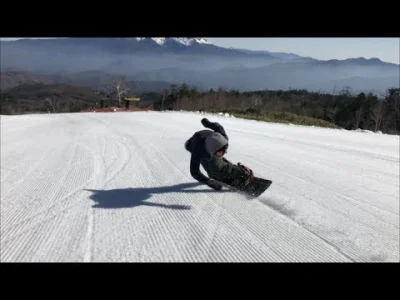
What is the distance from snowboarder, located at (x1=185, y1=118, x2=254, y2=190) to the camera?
2.43 m

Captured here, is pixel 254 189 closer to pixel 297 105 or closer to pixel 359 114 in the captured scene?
pixel 297 105

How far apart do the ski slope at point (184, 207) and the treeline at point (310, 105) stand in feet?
2.38

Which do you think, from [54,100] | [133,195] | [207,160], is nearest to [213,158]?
[207,160]

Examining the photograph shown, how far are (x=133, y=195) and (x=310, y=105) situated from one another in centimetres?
442

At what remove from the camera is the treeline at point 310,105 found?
4664 mm

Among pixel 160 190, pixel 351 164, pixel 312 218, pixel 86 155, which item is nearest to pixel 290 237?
pixel 312 218

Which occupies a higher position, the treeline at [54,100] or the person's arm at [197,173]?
the person's arm at [197,173]

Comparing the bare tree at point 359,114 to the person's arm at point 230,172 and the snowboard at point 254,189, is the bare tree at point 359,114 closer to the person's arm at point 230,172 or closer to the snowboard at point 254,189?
the snowboard at point 254,189

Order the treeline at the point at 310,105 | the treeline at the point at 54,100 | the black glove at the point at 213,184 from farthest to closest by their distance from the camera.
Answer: the treeline at the point at 54,100
the treeline at the point at 310,105
the black glove at the point at 213,184

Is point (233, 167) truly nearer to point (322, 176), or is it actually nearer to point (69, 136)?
point (322, 176)

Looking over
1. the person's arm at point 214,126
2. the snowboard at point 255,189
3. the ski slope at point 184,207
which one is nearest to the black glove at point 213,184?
the ski slope at point 184,207

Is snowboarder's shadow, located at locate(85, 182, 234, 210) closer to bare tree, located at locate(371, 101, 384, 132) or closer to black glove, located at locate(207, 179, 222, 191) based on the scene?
black glove, located at locate(207, 179, 222, 191)

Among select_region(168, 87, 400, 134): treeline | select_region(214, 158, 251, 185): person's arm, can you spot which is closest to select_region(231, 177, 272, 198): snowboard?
select_region(214, 158, 251, 185): person's arm
